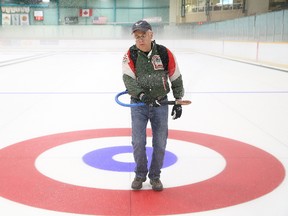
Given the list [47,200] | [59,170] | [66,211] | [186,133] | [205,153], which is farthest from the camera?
[186,133]

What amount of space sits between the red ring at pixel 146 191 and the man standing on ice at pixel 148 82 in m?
0.22

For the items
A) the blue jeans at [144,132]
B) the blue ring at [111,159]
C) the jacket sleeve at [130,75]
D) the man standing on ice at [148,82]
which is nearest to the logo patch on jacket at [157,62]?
the man standing on ice at [148,82]

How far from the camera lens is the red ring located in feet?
9.17

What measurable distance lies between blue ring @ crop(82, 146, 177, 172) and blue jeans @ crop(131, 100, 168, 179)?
48 cm

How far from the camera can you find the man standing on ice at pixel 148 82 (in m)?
2.89

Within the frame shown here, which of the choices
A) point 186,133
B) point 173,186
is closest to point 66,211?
point 173,186

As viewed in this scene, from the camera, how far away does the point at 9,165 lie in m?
3.69

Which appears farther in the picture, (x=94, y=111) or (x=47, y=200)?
Result: (x=94, y=111)

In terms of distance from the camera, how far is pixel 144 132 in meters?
3.06

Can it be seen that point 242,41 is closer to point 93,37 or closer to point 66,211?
point 66,211

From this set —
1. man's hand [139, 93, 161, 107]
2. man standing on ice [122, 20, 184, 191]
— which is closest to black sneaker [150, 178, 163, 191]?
man standing on ice [122, 20, 184, 191]

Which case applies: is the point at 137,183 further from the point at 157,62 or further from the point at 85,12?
the point at 85,12

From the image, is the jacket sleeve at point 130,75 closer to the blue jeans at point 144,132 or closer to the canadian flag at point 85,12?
the blue jeans at point 144,132

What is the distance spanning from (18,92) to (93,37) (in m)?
27.6
